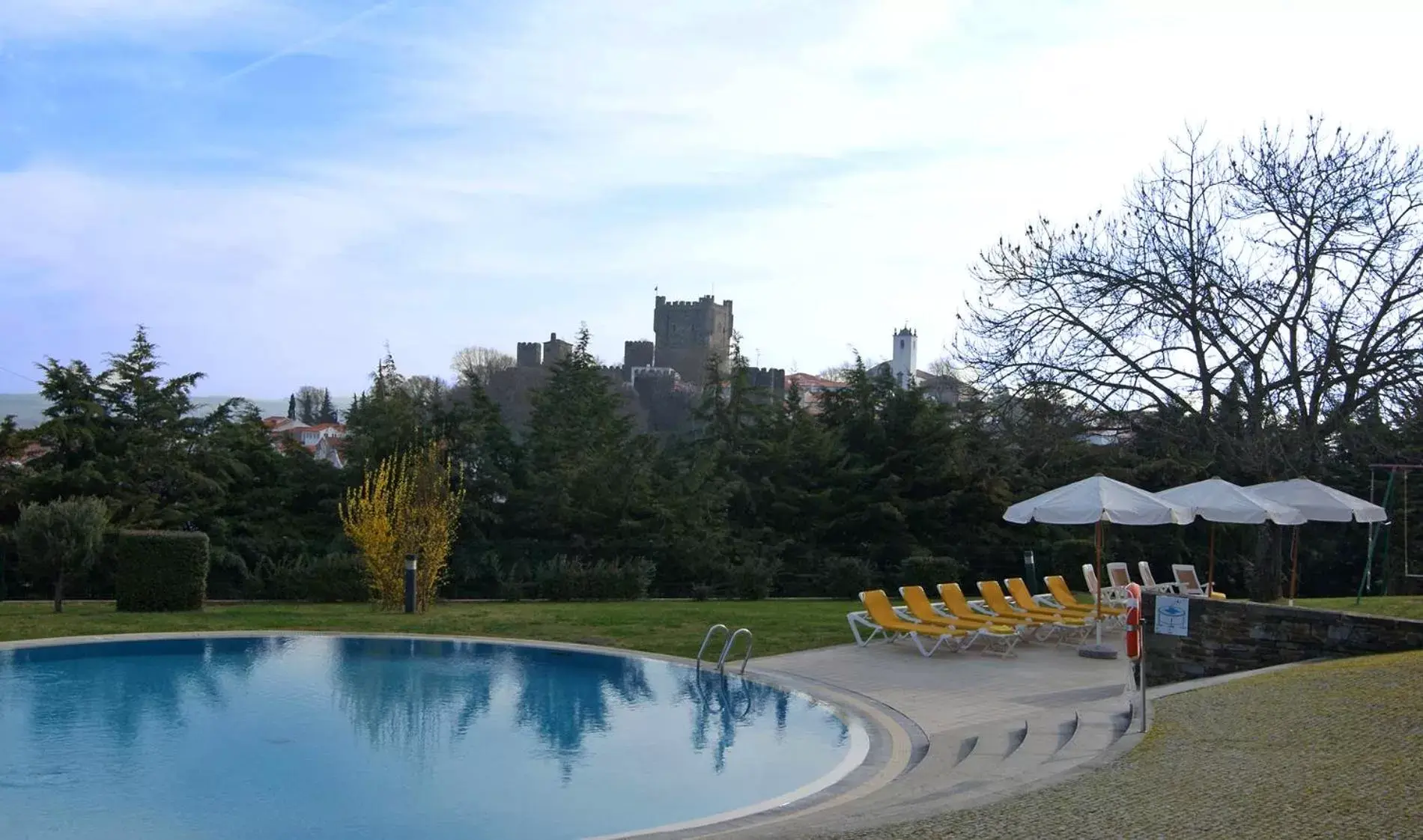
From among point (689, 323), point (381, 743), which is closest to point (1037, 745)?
point (381, 743)

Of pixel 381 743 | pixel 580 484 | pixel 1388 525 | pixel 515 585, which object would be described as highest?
pixel 580 484

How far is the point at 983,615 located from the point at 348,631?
8.55 meters

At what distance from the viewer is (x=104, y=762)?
9.68 metres

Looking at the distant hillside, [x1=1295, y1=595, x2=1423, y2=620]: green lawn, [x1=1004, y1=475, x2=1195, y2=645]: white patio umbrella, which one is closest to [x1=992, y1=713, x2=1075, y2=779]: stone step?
[x1=1004, y1=475, x2=1195, y2=645]: white patio umbrella

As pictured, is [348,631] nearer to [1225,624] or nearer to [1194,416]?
[1225,624]

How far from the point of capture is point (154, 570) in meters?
17.4

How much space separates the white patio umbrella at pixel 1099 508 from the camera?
1508 centimetres

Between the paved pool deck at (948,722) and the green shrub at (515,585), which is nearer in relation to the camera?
the paved pool deck at (948,722)

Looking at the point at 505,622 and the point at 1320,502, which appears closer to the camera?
the point at 1320,502

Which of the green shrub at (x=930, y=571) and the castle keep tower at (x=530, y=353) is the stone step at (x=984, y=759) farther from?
the castle keep tower at (x=530, y=353)

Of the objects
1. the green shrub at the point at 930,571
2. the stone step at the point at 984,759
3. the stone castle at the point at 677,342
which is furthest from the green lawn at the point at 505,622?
the stone castle at the point at 677,342

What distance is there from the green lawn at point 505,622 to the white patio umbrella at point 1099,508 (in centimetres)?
306

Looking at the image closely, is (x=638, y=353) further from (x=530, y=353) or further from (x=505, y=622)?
(x=505, y=622)

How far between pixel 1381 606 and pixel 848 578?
1051cm
